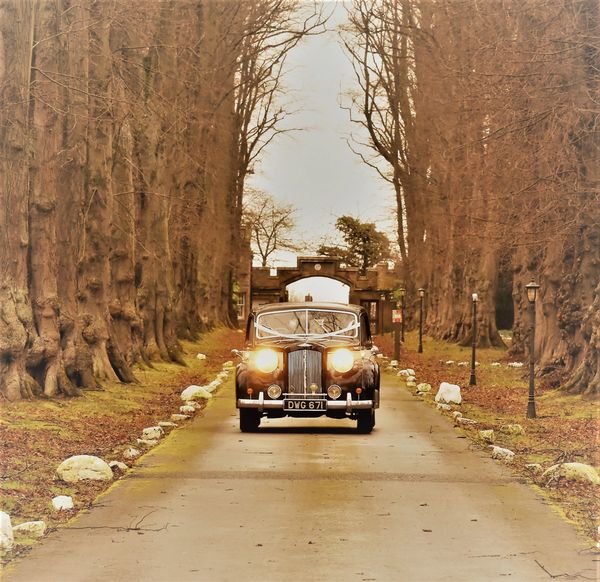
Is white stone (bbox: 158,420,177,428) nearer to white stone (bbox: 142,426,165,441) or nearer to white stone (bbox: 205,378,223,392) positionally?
white stone (bbox: 142,426,165,441)

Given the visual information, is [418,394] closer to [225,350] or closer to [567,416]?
[567,416]

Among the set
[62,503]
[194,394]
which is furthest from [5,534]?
[194,394]

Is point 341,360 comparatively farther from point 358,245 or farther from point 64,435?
point 358,245

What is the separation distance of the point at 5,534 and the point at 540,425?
13.0 metres

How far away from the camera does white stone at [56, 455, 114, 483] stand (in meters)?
13.9

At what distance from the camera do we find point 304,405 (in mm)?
19734

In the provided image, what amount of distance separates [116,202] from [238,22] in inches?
587

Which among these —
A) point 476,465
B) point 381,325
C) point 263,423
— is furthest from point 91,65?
point 381,325

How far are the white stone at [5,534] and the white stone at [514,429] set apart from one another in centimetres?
1137

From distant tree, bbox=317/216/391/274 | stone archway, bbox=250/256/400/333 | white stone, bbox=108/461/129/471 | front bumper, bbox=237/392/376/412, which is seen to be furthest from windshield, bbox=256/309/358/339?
distant tree, bbox=317/216/391/274

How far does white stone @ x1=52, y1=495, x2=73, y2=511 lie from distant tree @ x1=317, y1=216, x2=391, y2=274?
4153 inches

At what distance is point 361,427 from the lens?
20.0 meters

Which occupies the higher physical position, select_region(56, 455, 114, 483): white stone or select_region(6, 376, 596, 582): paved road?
select_region(56, 455, 114, 483): white stone

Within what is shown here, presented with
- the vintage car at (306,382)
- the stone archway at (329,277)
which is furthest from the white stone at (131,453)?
the stone archway at (329,277)
